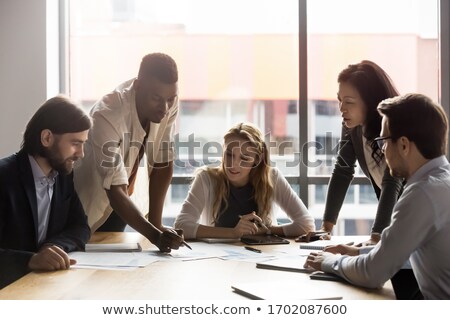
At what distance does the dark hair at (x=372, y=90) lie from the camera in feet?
9.31

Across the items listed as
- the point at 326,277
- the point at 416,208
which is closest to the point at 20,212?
the point at 326,277

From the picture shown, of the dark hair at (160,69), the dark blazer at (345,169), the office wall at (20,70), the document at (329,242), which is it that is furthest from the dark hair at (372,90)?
the office wall at (20,70)

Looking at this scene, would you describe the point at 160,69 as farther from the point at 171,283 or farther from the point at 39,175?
the point at 171,283

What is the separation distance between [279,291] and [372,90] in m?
1.37

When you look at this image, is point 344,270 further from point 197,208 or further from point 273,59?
point 273,59

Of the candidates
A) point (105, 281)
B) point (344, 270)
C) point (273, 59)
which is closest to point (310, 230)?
point (344, 270)

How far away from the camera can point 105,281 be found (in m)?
1.91

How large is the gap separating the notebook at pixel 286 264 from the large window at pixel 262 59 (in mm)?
2077

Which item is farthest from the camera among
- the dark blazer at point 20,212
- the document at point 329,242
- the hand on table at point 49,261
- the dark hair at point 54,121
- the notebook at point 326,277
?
the document at point 329,242

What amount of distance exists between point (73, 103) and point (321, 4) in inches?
91.2

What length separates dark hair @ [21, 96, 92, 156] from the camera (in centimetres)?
241

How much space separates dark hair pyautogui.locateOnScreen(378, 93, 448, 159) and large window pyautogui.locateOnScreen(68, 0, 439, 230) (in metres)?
2.42

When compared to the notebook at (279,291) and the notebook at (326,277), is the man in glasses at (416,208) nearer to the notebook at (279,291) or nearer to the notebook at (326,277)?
the notebook at (326,277)

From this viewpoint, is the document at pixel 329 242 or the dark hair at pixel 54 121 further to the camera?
the document at pixel 329 242
